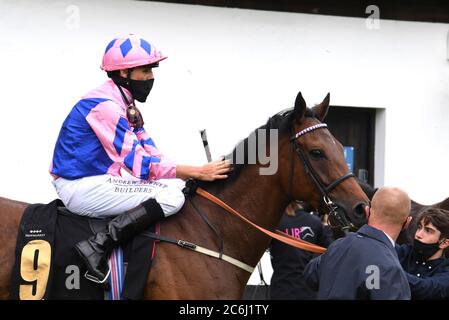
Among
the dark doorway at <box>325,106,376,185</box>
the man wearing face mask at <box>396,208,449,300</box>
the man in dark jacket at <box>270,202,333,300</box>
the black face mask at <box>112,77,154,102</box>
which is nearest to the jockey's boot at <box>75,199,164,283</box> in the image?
the black face mask at <box>112,77,154,102</box>

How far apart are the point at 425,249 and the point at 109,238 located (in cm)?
203

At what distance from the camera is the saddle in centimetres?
457

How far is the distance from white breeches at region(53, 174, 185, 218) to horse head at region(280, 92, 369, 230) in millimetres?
748

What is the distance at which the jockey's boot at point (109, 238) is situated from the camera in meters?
4.52

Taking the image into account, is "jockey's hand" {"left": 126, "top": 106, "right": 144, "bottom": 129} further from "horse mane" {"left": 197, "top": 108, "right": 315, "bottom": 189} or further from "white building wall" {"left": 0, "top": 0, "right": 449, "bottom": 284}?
"white building wall" {"left": 0, "top": 0, "right": 449, "bottom": 284}

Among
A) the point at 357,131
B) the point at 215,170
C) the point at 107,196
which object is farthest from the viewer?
the point at 357,131

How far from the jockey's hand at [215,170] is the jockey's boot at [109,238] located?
0.41 meters

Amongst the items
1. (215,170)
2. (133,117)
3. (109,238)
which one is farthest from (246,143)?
(109,238)

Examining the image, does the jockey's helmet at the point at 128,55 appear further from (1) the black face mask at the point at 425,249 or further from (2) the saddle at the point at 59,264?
(1) the black face mask at the point at 425,249

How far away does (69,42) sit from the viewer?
845 centimetres

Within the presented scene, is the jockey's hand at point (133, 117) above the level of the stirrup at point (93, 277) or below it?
above

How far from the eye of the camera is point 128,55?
494 cm

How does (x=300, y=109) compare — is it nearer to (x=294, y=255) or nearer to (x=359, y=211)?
(x=359, y=211)

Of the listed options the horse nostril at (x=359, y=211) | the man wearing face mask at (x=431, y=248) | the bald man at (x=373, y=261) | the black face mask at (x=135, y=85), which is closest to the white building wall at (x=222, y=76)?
the black face mask at (x=135, y=85)
